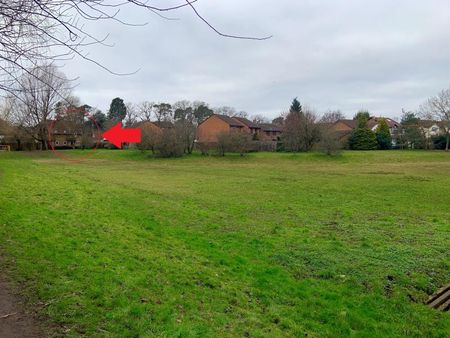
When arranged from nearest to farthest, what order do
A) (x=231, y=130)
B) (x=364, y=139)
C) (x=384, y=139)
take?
(x=231, y=130)
(x=364, y=139)
(x=384, y=139)

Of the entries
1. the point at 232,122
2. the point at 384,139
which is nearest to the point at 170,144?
the point at 232,122

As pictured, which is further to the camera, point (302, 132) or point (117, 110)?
point (117, 110)

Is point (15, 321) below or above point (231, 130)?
below

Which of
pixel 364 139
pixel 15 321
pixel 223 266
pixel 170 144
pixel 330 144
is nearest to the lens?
pixel 15 321

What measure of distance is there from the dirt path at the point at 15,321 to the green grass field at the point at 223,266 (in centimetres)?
16

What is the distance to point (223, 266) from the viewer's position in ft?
18.8

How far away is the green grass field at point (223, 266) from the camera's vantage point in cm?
379

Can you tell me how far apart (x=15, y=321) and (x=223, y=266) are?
332cm

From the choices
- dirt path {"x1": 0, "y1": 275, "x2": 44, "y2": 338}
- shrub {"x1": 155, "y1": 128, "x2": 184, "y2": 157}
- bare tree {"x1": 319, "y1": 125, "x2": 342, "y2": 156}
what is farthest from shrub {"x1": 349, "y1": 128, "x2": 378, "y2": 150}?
dirt path {"x1": 0, "y1": 275, "x2": 44, "y2": 338}

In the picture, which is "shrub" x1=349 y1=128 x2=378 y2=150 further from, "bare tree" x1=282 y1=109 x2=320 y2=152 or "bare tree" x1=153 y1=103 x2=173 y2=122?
"bare tree" x1=153 y1=103 x2=173 y2=122

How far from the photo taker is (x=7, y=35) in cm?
284

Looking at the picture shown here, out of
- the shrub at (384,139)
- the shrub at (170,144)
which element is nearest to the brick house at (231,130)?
the shrub at (170,144)

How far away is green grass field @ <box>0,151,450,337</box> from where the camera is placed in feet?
12.4

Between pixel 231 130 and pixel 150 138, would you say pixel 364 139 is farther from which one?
pixel 150 138
